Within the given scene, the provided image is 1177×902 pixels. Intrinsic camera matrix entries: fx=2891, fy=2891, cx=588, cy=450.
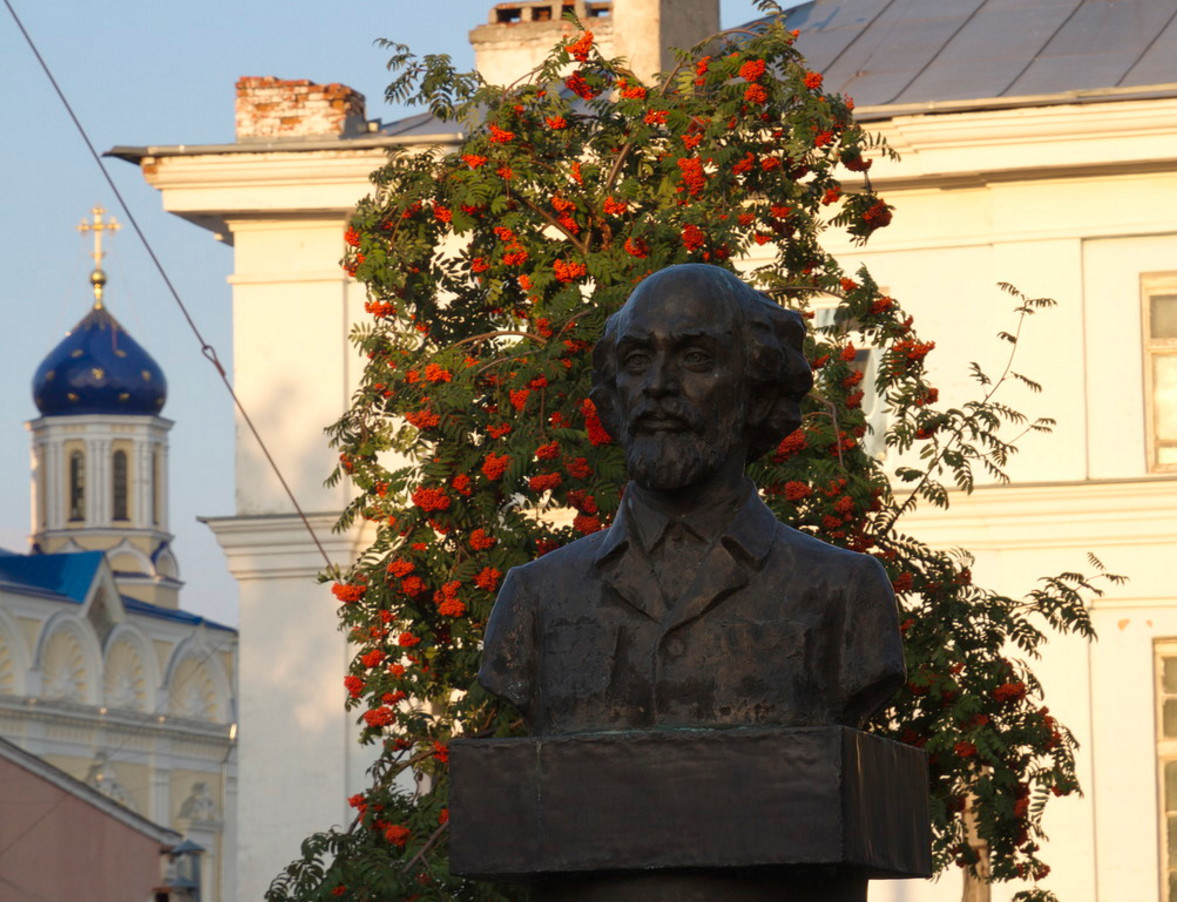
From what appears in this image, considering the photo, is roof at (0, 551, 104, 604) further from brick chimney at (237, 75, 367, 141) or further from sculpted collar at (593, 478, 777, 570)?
sculpted collar at (593, 478, 777, 570)

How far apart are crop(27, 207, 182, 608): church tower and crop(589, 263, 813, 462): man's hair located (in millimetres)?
91005

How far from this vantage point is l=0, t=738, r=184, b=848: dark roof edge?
2027 cm

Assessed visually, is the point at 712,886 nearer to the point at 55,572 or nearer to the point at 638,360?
the point at 638,360

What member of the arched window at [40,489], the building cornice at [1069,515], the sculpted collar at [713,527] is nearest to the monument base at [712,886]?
the sculpted collar at [713,527]

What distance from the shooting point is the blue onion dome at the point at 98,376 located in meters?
95.8

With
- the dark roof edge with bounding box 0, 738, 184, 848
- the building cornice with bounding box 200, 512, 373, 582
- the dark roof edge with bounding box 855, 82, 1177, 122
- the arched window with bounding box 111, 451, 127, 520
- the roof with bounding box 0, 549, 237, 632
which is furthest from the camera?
the arched window with bounding box 111, 451, 127, 520

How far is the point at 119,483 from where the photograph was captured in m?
99.1

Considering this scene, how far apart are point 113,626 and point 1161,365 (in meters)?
61.7

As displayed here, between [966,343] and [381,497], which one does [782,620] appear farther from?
[966,343]

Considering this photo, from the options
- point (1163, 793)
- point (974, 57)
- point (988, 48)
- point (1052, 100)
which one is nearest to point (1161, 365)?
point (1052, 100)

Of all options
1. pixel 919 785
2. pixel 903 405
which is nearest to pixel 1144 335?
pixel 903 405

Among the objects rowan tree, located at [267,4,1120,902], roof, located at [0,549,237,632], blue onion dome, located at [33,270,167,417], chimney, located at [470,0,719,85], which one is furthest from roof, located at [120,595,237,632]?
rowan tree, located at [267,4,1120,902]

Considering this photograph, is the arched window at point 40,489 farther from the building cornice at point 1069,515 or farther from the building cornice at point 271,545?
the building cornice at point 1069,515

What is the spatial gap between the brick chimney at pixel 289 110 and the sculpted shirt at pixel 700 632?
18426 millimetres
